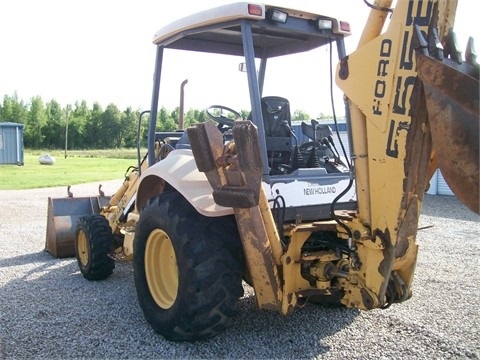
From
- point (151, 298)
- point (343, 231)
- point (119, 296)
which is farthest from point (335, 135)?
point (119, 296)

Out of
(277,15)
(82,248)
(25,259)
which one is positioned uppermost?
(277,15)

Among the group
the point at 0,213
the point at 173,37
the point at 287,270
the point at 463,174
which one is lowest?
the point at 0,213

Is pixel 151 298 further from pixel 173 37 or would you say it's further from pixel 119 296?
pixel 173 37

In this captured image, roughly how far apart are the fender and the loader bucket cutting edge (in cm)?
140

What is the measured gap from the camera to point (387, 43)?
2846mm

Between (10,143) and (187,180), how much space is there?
27720mm

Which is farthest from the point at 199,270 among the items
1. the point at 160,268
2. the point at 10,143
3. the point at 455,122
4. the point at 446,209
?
the point at 10,143

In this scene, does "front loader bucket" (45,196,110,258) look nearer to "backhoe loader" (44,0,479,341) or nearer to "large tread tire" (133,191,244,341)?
"backhoe loader" (44,0,479,341)

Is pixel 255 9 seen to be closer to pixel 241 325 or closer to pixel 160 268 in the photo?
pixel 160 268

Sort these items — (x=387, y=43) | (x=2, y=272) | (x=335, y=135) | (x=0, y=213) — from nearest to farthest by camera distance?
(x=387, y=43) < (x=335, y=135) < (x=2, y=272) < (x=0, y=213)

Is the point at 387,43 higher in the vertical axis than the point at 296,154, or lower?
higher

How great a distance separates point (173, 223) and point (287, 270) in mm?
849

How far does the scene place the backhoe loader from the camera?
8.71 ft

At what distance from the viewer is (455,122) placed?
2.49 meters
